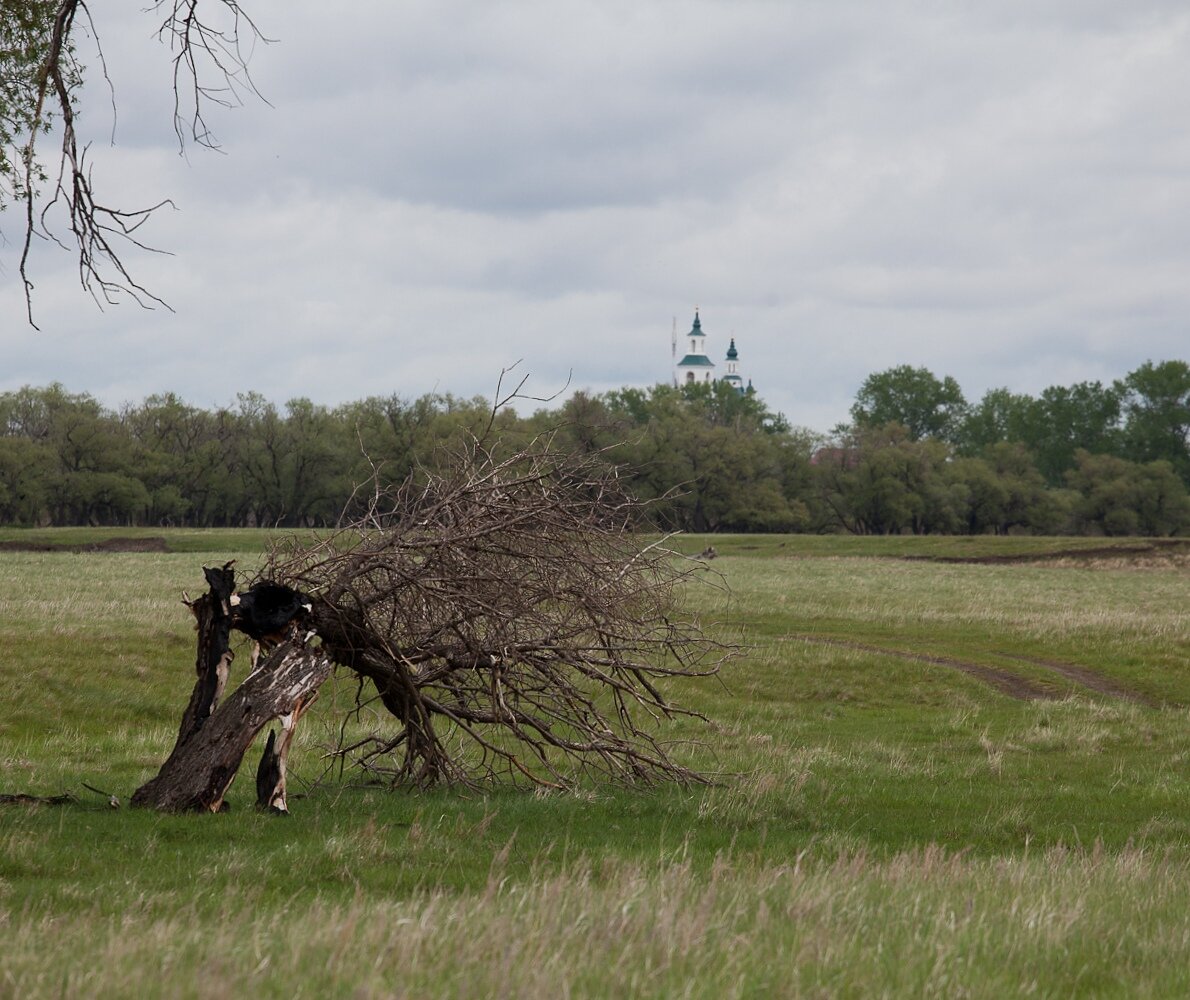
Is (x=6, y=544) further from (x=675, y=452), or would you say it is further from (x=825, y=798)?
(x=825, y=798)

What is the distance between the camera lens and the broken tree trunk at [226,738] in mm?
10523

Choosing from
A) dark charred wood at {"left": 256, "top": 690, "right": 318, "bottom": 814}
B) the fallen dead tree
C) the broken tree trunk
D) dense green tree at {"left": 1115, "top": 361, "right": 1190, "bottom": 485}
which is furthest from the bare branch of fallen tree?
dense green tree at {"left": 1115, "top": 361, "right": 1190, "bottom": 485}

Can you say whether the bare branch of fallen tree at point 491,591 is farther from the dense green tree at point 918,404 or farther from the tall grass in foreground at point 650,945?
the dense green tree at point 918,404

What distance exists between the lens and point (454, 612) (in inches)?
468

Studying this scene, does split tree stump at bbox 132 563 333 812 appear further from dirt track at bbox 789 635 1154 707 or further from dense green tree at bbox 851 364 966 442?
dense green tree at bbox 851 364 966 442

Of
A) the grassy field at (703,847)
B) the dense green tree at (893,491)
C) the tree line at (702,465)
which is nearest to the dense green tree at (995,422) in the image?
the tree line at (702,465)

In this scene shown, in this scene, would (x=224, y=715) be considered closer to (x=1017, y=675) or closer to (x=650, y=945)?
(x=650, y=945)

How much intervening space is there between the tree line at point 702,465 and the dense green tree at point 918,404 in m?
13.3

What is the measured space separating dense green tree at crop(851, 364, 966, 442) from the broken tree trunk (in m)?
149

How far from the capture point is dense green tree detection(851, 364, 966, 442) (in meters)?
157

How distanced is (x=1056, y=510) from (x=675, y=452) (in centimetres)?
3711

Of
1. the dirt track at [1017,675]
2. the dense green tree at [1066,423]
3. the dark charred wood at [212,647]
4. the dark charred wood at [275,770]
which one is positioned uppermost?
the dense green tree at [1066,423]

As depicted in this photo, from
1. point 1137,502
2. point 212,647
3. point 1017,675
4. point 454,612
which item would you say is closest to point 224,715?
point 212,647

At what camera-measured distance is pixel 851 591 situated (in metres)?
42.6
